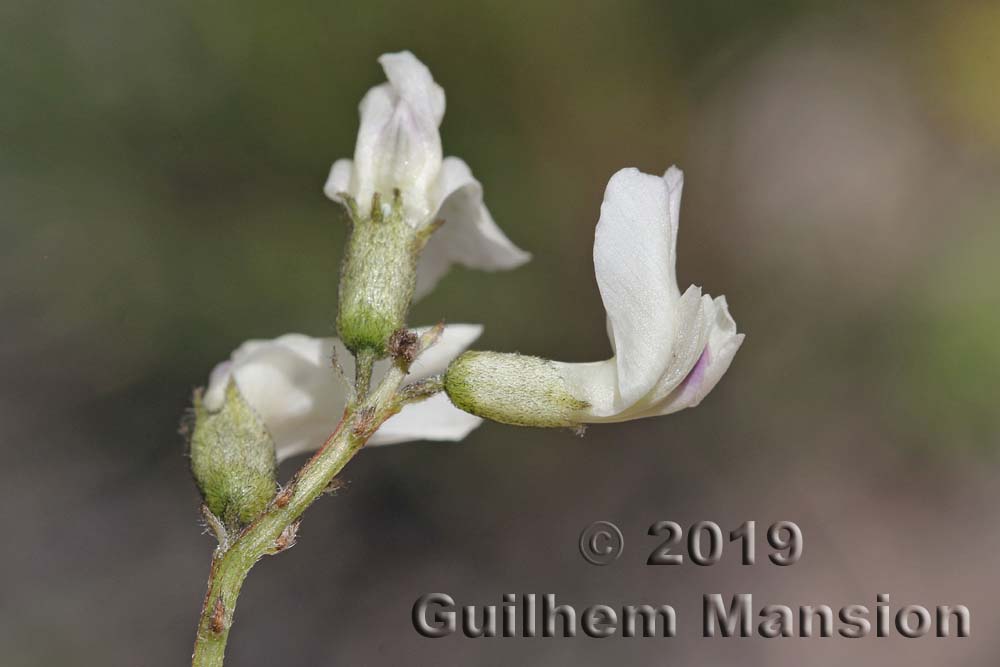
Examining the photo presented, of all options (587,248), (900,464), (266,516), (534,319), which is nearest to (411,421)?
(266,516)

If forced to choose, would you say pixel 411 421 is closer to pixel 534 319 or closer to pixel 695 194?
→ pixel 534 319

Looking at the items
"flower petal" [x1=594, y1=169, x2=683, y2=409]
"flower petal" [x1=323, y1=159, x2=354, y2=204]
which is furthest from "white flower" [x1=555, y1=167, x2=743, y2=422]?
"flower petal" [x1=323, y1=159, x2=354, y2=204]

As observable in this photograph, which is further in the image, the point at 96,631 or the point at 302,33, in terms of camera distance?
the point at 302,33

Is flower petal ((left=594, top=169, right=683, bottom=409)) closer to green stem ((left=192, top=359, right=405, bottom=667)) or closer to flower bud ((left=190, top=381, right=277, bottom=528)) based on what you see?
green stem ((left=192, top=359, right=405, bottom=667))

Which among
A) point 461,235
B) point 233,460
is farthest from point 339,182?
point 233,460

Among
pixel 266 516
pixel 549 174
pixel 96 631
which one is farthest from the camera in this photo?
pixel 549 174

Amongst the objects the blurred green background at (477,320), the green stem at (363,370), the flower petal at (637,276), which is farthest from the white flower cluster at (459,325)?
the blurred green background at (477,320)
